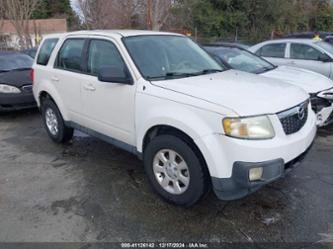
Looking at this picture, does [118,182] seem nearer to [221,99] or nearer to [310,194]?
[221,99]

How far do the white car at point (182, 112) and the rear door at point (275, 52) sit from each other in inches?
179

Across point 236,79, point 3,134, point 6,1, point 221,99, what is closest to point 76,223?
point 221,99

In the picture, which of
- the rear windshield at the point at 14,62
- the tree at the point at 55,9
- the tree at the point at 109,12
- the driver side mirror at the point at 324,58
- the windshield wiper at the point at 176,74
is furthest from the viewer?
the tree at the point at 55,9

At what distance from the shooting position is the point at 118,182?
4137 millimetres

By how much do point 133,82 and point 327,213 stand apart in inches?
95.3

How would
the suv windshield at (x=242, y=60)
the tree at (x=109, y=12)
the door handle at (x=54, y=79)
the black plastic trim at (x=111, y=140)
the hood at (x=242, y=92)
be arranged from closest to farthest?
the hood at (x=242, y=92) < the black plastic trim at (x=111, y=140) < the door handle at (x=54, y=79) < the suv windshield at (x=242, y=60) < the tree at (x=109, y=12)

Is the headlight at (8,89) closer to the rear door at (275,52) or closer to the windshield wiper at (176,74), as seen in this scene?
the windshield wiper at (176,74)

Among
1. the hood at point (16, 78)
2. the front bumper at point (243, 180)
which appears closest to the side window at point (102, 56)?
the front bumper at point (243, 180)

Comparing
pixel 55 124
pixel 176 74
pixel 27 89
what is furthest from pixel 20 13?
pixel 176 74

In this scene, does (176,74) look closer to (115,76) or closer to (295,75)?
(115,76)

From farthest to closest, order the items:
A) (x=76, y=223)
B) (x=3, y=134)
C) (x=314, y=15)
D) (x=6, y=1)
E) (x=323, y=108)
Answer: (x=314, y=15), (x=6, y=1), (x=3, y=134), (x=323, y=108), (x=76, y=223)

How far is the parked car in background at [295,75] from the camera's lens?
17.5 ft

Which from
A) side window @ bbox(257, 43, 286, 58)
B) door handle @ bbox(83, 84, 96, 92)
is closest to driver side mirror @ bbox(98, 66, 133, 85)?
door handle @ bbox(83, 84, 96, 92)

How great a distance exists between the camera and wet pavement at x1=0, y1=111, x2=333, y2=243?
3.10m
